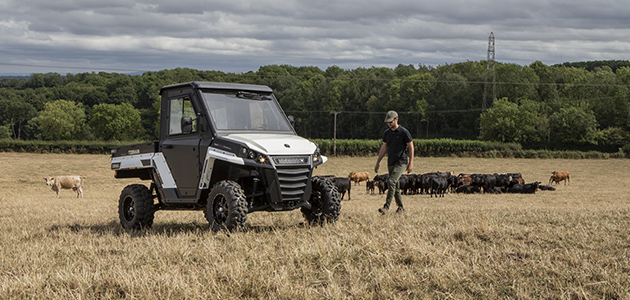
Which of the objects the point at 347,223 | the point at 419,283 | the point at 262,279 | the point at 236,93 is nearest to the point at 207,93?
the point at 236,93

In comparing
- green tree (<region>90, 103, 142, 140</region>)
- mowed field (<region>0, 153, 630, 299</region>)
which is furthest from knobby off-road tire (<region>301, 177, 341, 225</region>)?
green tree (<region>90, 103, 142, 140</region>)

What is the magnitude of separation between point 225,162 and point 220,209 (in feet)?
2.54

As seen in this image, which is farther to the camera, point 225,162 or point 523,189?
point 523,189

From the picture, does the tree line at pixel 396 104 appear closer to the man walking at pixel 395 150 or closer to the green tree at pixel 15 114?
the green tree at pixel 15 114

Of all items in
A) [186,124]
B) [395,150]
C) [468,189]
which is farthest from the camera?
[468,189]

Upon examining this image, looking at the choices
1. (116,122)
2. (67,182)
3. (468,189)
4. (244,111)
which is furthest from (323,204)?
(116,122)

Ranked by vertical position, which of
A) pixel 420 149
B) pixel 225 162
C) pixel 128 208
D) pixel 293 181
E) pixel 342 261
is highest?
pixel 225 162

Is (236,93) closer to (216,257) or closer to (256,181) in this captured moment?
(256,181)

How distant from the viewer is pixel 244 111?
34.0ft

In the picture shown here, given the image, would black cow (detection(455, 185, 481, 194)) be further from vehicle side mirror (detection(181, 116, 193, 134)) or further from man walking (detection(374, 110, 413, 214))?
vehicle side mirror (detection(181, 116, 193, 134))

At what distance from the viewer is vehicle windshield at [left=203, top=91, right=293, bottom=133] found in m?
10.1

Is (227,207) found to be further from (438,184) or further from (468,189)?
(468,189)

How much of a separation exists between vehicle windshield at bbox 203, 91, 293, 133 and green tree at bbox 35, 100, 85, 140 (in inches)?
4581

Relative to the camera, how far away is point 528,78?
120875mm
